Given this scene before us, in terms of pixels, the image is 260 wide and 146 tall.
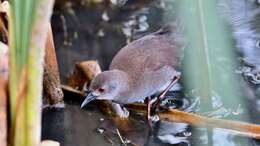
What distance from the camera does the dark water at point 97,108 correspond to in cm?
285

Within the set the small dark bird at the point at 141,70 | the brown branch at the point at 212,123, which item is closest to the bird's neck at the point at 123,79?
the small dark bird at the point at 141,70

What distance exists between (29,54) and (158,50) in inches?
57.8

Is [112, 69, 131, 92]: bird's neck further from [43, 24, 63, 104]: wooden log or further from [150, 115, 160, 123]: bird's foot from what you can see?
[43, 24, 63, 104]: wooden log

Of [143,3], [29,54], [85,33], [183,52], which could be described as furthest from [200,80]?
[143,3]

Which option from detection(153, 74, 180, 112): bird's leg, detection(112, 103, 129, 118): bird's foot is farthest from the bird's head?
detection(153, 74, 180, 112): bird's leg

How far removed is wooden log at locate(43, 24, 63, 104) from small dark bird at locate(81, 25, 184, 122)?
262 mm

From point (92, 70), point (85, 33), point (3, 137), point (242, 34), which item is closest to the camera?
point (3, 137)

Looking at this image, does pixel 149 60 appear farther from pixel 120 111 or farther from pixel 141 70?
pixel 120 111

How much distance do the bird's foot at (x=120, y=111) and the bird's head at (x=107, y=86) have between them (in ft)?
0.34

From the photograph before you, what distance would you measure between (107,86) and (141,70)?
0.21 m

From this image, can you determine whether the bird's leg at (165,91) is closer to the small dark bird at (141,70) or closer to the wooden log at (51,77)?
the small dark bird at (141,70)

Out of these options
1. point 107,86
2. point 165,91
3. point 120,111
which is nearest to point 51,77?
point 107,86

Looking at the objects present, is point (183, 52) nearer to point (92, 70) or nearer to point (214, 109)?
point (214, 109)

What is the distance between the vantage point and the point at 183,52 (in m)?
2.98
